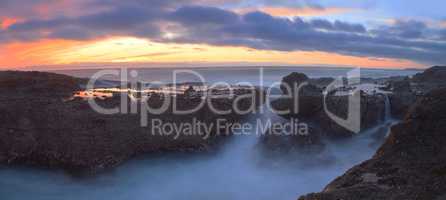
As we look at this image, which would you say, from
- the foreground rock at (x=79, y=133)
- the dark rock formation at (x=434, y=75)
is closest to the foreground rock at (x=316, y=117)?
the foreground rock at (x=79, y=133)

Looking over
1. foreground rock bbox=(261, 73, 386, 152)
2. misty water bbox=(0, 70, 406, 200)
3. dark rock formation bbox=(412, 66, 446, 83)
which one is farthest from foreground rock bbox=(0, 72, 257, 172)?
dark rock formation bbox=(412, 66, 446, 83)

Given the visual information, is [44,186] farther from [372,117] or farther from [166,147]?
[372,117]

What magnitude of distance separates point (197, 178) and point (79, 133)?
12.9 ft

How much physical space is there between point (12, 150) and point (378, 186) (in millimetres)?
10645

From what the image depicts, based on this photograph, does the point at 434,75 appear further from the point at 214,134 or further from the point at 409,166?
the point at 409,166

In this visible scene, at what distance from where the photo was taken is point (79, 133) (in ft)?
48.1

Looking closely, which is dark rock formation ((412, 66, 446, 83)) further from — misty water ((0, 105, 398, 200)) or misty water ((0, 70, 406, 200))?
misty water ((0, 105, 398, 200))

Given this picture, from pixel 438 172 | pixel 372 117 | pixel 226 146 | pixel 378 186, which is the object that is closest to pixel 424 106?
pixel 438 172

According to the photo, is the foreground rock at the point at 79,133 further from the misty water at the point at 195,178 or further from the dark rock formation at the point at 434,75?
the dark rock formation at the point at 434,75

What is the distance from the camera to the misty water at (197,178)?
13641mm

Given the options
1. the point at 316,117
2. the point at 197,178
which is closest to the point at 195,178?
the point at 197,178

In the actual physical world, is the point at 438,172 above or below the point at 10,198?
above

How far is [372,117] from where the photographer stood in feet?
66.9

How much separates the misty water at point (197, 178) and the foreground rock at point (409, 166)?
483cm
